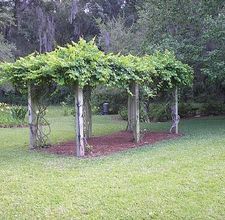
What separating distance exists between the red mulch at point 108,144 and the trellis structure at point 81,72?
0.33 m

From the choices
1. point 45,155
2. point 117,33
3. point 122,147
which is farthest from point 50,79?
point 117,33

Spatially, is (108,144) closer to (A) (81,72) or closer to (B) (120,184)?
(A) (81,72)

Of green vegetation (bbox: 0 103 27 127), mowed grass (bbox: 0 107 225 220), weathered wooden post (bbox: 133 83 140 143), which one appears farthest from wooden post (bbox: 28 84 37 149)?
green vegetation (bbox: 0 103 27 127)

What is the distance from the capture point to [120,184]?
5.70 metres

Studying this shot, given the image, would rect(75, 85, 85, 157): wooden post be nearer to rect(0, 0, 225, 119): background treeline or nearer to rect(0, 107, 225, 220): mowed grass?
rect(0, 107, 225, 220): mowed grass

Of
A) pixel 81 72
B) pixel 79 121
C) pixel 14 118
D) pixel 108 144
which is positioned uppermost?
pixel 81 72

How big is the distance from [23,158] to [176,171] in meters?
3.43

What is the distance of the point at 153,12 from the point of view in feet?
48.8

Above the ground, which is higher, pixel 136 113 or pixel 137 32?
pixel 137 32

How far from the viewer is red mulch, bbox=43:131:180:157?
8.66 metres

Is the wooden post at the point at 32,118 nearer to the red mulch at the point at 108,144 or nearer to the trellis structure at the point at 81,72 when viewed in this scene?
the trellis structure at the point at 81,72

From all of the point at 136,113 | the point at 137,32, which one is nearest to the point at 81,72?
the point at 136,113

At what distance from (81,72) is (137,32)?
12.0 meters

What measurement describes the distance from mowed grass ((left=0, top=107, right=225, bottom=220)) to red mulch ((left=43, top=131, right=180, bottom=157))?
20.3 inches
